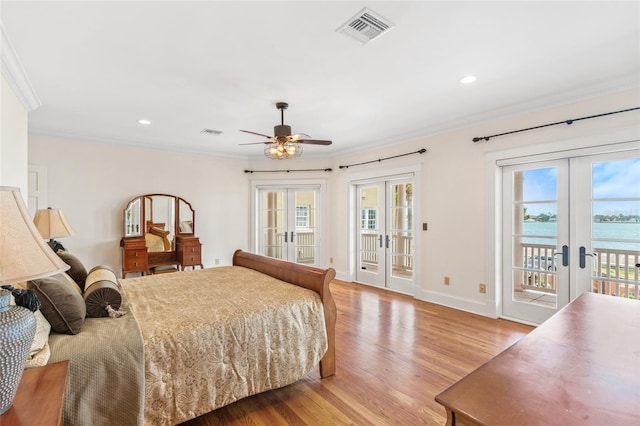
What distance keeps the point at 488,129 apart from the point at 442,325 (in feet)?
8.01

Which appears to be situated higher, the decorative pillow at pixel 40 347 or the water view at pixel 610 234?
the water view at pixel 610 234

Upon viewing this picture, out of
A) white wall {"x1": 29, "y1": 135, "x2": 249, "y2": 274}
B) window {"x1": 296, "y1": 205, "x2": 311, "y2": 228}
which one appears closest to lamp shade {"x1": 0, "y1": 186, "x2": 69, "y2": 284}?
white wall {"x1": 29, "y1": 135, "x2": 249, "y2": 274}

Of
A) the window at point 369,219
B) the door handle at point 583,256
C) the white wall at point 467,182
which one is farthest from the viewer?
the window at point 369,219

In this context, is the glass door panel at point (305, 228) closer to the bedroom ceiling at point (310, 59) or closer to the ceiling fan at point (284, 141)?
the bedroom ceiling at point (310, 59)

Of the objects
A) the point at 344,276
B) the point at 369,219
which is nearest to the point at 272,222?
the point at 344,276

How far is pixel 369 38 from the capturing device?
213cm

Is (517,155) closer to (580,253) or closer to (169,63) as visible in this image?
(580,253)

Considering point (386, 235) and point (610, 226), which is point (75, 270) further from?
point (610, 226)

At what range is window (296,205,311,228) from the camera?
6.24 meters

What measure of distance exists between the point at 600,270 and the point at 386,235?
2.74 meters

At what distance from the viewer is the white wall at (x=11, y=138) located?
244cm

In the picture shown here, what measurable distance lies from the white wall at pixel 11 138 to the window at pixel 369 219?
4.61m

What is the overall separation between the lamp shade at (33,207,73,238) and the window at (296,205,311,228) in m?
3.71

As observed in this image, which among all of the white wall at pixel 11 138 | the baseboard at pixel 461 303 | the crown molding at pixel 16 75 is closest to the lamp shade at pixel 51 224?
the white wall at pixel 11 138
